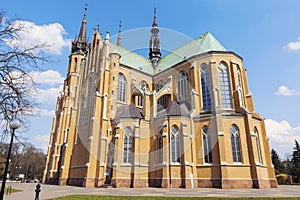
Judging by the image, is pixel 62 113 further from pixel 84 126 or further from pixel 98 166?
pixel 98 166

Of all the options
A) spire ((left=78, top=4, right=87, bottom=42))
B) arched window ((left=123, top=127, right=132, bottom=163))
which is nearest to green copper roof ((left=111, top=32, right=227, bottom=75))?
spire ((left=78, top=4, right=87, bottom=42))

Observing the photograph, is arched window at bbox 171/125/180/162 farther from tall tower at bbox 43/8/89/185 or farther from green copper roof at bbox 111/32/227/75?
tall tower at bbox 43/8/89/185

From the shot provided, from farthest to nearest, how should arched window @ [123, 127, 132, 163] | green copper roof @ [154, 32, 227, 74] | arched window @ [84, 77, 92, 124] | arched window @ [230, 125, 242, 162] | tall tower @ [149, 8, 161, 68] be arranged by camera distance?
1. tall tower @ [149, 8, 161, 68]
2. arched window @ [84, 77, 92, 124]
3. green copper roof @ [154, 32, 227, 74]
4. arched window @ [123, 127, 132, 163]
5. arched window @ [230, 125, 242, 162]

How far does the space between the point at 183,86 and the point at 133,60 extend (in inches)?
510

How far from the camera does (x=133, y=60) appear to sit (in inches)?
1508

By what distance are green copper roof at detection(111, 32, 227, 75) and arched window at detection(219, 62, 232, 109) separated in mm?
3537

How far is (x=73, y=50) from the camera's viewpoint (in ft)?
148

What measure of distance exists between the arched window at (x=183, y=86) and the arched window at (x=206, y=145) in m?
7.07

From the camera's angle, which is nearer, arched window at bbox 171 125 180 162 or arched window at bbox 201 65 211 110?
arched window at bbox 171 125 180 162

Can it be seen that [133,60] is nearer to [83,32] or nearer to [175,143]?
[83,32]

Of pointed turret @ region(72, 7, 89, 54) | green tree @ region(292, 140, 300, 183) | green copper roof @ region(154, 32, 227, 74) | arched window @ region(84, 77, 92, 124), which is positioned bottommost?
green tree @ region(292, 140, 300, 183)

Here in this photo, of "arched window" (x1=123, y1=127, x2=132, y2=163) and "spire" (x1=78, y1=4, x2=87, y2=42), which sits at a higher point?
"spire" (x1=78, y1=4, x2=87, y2=42)

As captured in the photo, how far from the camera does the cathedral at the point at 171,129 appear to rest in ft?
71.4

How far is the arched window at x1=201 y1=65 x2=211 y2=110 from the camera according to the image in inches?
1013
